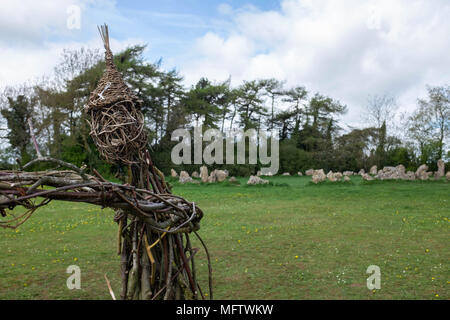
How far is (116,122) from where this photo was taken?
105 inches

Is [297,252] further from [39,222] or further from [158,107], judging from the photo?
[158,107]

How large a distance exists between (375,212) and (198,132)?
19.0 m

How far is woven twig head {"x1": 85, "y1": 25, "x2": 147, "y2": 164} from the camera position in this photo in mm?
2664

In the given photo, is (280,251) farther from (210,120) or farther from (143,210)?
(210,120)

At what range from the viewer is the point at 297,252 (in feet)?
22.5

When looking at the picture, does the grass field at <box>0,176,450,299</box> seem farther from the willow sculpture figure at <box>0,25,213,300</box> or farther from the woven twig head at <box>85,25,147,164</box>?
the woven twig head at <box>85,25,147,164</box>

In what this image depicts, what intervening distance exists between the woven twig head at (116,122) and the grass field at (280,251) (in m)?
2.79

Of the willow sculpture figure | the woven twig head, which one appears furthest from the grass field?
the woven twig head

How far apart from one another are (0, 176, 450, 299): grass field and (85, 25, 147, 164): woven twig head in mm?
2794

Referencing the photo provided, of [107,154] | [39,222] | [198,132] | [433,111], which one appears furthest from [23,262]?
[433,111]

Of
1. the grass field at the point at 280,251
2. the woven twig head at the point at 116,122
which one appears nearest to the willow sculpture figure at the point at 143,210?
the woven twig head at the point at 116,122

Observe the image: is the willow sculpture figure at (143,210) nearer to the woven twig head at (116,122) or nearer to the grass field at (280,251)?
the woven twig head at (116,122)

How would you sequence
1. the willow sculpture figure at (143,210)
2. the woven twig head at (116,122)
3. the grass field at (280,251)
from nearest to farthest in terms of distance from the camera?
the willow sculpture figure at (143,210) → the woven twig head at (116,122) → the grass field at (280,251)

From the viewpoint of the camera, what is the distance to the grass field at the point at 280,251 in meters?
4.98
